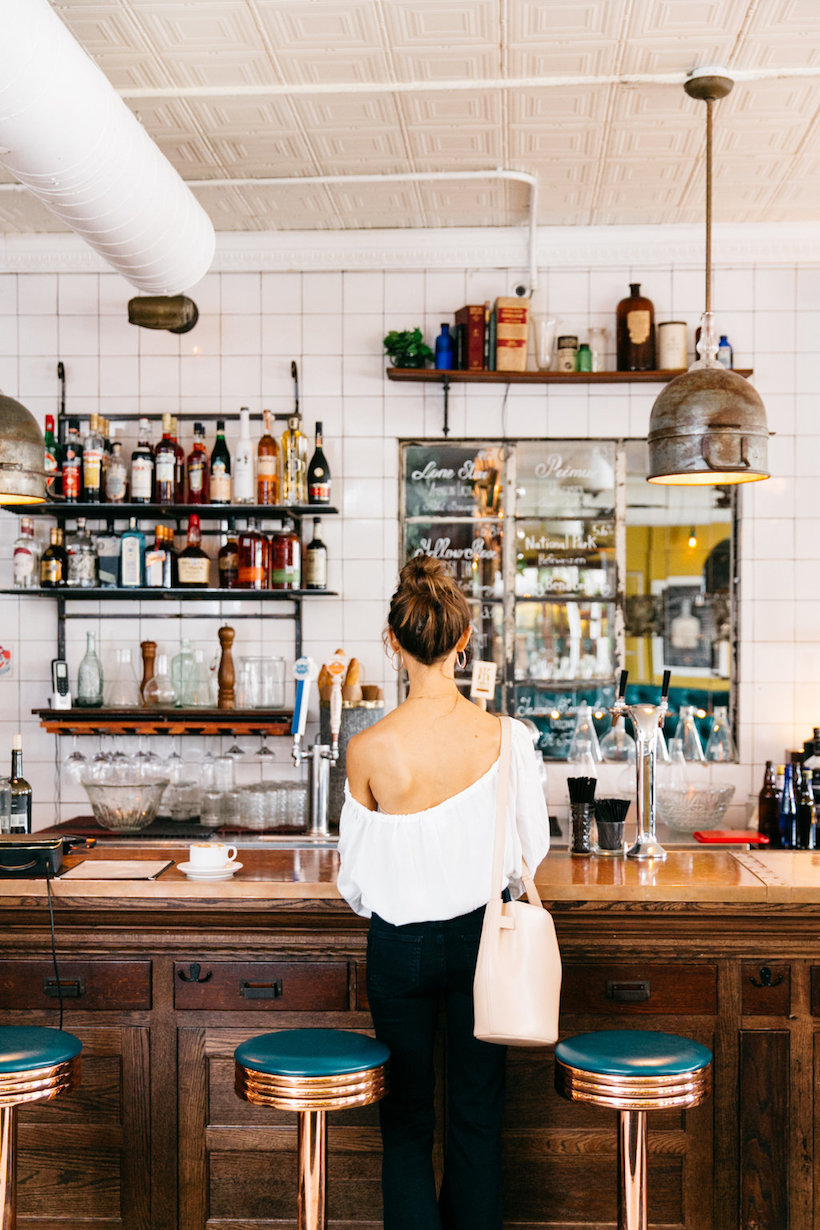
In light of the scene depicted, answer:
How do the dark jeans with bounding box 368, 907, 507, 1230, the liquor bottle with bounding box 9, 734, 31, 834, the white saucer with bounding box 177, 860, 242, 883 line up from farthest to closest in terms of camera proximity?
the liquor bottle with bounding box 9, 734, 31, 834, the white saucer with bounding box 177, 860, 242, 883, the dark jeans with bounding box 368, 907, 507, 1230

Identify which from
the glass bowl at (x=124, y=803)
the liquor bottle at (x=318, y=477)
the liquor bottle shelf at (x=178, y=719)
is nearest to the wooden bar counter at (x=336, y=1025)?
the glass bowl at (x=124, y=803)

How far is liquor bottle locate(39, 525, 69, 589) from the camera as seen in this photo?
14.1 ft

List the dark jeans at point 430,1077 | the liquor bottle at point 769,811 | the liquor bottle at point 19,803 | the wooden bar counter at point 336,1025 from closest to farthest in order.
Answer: the dark jeans at point 430,1077 → the wooden bar counter at point 336,1025 → the liquor bottle at point 19,803 → the liquor bottle at point 769,811

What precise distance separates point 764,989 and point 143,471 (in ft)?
9.68

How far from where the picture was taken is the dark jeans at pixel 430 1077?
2117 millimetres

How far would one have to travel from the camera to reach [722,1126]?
2479 millimetres

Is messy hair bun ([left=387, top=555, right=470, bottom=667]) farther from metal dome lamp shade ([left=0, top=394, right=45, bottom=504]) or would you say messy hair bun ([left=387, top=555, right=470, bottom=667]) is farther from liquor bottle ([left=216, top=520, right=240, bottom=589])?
liquor bottle ([left=216, top=520, right=240, bottom=589])

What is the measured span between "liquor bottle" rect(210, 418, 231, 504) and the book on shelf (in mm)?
1161

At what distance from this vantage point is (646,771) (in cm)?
284

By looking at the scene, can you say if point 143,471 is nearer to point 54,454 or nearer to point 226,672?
point 54,454

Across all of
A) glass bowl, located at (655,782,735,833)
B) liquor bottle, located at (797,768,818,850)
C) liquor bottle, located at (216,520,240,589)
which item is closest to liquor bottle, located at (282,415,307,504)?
liquor bottle, located at (216,520,240,589)

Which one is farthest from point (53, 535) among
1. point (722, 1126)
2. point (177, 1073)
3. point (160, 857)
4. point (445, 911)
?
point (722, 1126)

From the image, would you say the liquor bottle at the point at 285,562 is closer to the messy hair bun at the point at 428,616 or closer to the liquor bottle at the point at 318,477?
the liquor bottle at the point at 318,477

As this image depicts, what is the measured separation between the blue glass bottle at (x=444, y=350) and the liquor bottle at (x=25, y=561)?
71.7 inches
